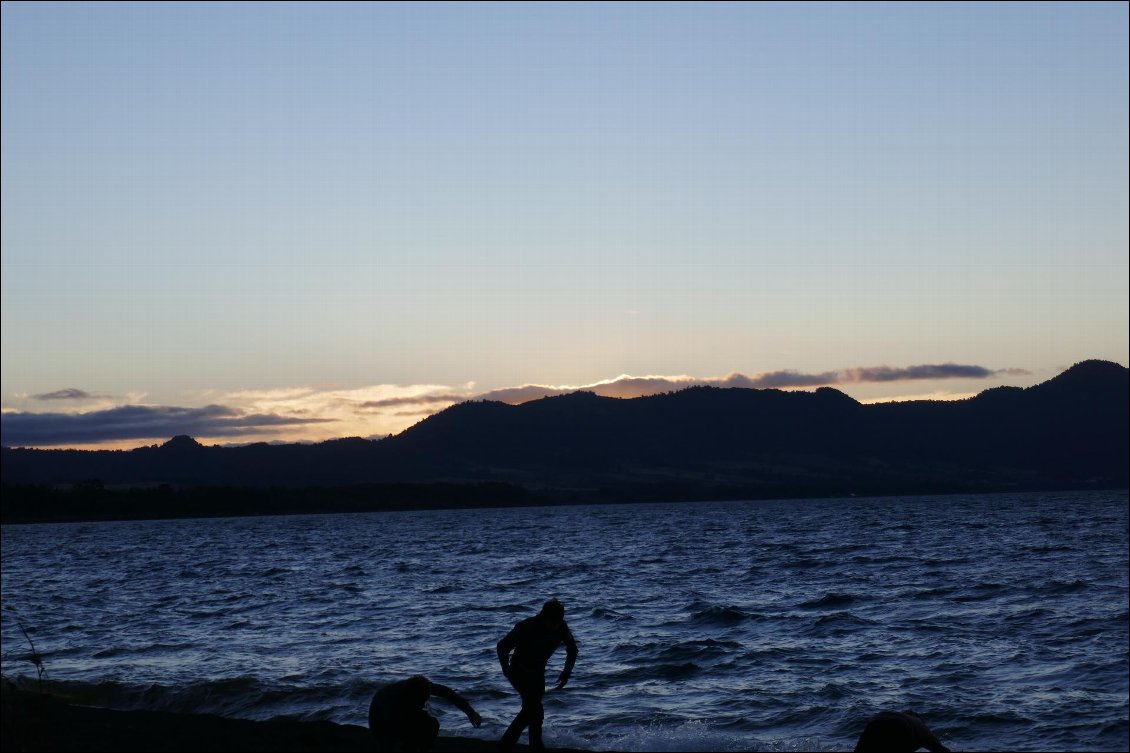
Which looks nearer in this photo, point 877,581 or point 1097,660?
point 1097,660

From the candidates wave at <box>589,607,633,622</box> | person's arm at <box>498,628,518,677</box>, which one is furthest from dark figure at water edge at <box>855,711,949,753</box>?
wave at <box>589,607,633,622</box>

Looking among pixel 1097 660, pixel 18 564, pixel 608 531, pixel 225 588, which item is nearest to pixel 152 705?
pixel 1097 660

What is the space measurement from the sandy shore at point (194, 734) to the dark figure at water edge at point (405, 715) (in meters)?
4.39

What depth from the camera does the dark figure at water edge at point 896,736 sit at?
30.2 feet

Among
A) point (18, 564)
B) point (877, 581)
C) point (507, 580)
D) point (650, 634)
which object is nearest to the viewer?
point (650, 634)

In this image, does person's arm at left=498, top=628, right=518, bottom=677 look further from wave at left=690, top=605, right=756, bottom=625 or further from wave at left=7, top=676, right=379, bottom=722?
wave at left=690, top=605, right=756, bottom=625

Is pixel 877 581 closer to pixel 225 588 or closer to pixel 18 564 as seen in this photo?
pixel 225 588

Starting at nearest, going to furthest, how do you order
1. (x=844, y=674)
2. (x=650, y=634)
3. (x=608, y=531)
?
(x=844, y=674), (x=650, y=634), (x=608, y=531)

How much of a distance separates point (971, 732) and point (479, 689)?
8.90 m

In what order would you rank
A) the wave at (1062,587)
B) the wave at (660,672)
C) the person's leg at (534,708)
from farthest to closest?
the wave at (1062,587) → the wave at (660,672) → the person's leg at (534,708)

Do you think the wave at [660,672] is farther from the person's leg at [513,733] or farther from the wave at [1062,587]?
the wave at [1062,587]

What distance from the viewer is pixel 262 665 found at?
26453mm

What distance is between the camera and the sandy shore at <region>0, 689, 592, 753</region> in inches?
649

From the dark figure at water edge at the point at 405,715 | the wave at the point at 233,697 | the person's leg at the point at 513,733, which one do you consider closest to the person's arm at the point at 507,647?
the person's leg at the point at 513,733
